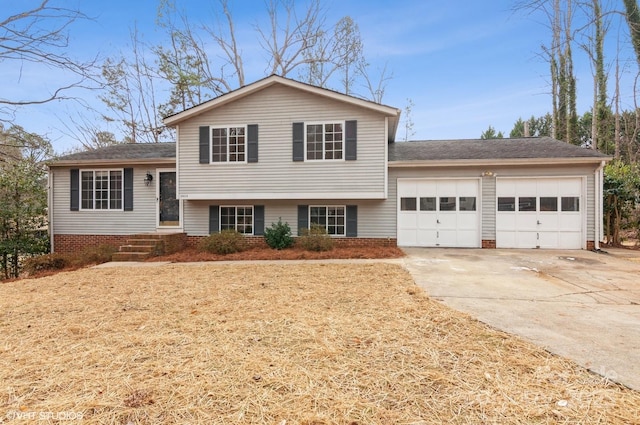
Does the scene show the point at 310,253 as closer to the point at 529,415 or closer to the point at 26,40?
the point at 529,415

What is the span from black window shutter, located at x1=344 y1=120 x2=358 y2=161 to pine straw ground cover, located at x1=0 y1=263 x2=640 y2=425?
20.3 feet

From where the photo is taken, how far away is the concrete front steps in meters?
9.10

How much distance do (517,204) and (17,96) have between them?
48.4 ft

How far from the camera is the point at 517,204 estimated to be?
9.81 meters

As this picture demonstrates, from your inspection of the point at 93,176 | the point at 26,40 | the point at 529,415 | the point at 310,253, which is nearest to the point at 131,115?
the point at 93,176

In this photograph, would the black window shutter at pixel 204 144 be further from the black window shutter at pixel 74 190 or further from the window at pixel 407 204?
the window at pixel 407 204

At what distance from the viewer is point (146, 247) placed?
930cm

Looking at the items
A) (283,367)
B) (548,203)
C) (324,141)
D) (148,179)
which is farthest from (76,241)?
(548,203)

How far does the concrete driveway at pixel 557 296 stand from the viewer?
2852 millimetres

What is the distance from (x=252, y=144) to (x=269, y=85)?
6.91 feet

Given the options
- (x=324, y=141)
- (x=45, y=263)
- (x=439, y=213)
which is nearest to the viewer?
(x=45, y=263)

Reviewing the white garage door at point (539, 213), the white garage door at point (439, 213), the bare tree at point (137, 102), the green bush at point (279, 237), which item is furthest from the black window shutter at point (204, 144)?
the bare tree at point (137, 102)

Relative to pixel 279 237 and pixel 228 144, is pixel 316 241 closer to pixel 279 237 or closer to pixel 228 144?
pixel 279 237

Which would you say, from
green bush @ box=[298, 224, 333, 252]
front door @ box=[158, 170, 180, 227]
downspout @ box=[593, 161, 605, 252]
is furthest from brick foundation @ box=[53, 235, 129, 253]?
downspout @ box=[593, 161, 605, 252]
